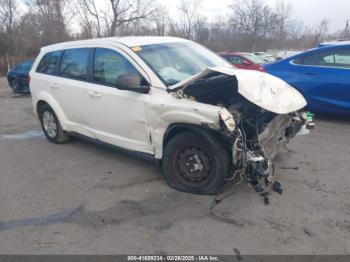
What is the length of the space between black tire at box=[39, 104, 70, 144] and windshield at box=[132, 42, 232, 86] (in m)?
2.38

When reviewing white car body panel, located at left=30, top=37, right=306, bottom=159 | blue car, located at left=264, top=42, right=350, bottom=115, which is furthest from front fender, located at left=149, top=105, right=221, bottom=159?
blue car, located at left=264, top=42, right=350, bottom=115

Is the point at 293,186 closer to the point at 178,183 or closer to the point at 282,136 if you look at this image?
the point at 282,136

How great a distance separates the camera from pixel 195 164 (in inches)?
158

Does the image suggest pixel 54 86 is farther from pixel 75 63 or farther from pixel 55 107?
pixel 75 63

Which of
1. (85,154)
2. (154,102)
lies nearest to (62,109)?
(85,154)

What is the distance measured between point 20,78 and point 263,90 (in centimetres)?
1298

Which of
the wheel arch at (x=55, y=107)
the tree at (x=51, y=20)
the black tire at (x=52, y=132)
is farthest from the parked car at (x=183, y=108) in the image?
the tree at (x=51, y=20)

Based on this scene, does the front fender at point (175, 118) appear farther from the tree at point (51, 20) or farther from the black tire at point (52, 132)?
the tree at point (51, 20)

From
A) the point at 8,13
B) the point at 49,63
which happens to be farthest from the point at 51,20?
the point at 49,63

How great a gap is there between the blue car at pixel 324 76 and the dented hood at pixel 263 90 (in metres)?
2.92

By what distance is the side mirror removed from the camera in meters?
4.10

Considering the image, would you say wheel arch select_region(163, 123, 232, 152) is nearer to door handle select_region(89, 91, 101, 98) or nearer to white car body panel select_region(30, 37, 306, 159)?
white car body panel select_region(30, 37, 306, 159)

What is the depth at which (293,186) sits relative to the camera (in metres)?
4.25

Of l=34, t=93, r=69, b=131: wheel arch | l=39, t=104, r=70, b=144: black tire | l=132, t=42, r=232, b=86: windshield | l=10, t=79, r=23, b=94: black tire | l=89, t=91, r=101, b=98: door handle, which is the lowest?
l=10, t=79, r=23, b=94: black tire
